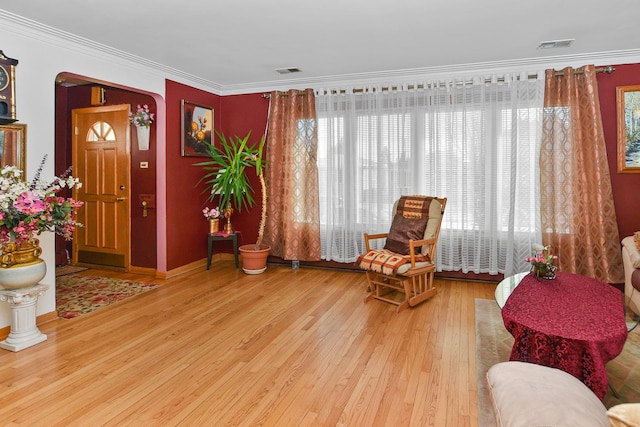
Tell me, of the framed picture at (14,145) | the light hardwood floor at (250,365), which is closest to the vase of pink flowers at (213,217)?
the light hardwood floor at (250,365)

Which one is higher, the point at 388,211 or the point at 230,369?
the point at 388,211

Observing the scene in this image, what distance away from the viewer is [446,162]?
499 centimetres

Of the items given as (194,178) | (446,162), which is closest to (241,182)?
(194,178)

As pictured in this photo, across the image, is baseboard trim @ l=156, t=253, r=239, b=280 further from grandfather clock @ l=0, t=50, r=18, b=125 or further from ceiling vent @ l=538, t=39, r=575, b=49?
ceiling vent @ l=538, t=39, r=575, b=49

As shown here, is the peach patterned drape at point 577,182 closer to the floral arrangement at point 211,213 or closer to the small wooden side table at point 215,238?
the small wooden side table at point 215,238

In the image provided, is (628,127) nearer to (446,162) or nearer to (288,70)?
(446,162)

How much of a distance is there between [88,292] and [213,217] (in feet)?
6.08

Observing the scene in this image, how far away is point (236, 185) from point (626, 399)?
4.36 meters

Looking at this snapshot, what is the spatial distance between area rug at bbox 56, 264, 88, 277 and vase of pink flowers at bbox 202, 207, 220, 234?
1.83 metres

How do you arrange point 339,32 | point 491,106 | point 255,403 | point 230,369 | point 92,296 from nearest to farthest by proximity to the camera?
1. point 255,403
2. point 230,369
3. point 339,32
4. point 92,296
5. point 491,106

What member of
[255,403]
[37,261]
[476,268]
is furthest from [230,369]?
[476,268]

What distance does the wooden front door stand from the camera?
220 inches

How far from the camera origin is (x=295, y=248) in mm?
5660

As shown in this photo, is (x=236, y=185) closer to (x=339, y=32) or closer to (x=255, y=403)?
(x=339, y=32)
